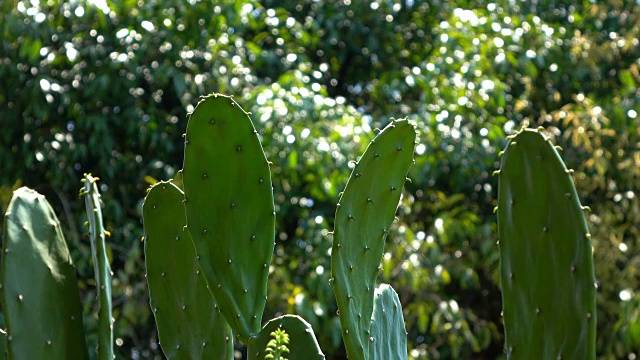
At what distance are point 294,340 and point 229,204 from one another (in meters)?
0.22

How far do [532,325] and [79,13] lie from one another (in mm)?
3429

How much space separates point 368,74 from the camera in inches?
230

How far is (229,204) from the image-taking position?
1.68 m

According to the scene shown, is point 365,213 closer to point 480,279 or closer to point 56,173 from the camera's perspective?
point 56,173

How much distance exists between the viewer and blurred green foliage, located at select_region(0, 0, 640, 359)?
4.51 meters

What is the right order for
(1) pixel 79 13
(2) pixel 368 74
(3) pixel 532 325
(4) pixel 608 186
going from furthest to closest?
(2) pixel 368 74, (4) pixel 608 186, (1) pixel 79 13, (3) pixel 532 325

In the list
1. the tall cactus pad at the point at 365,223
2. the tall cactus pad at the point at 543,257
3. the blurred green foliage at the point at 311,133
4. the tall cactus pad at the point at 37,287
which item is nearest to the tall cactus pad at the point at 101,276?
the tall cactus pad at the point at 37,287

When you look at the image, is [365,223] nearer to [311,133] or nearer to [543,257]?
[543,257]

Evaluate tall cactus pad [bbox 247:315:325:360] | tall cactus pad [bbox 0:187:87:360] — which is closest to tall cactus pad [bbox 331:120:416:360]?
tall cactus pad [bbox 247:315:325:360]

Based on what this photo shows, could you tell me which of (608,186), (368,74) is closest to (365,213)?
(608,186)

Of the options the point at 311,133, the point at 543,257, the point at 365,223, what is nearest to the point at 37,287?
the point at 365,223

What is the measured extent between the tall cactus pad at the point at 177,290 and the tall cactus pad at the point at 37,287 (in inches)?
8.2

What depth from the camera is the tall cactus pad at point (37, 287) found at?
1566 millimetres

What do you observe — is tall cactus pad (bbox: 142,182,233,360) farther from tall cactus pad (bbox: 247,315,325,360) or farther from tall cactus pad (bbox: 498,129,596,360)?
tall cactus pad (bbox: 498,129,596,360)
